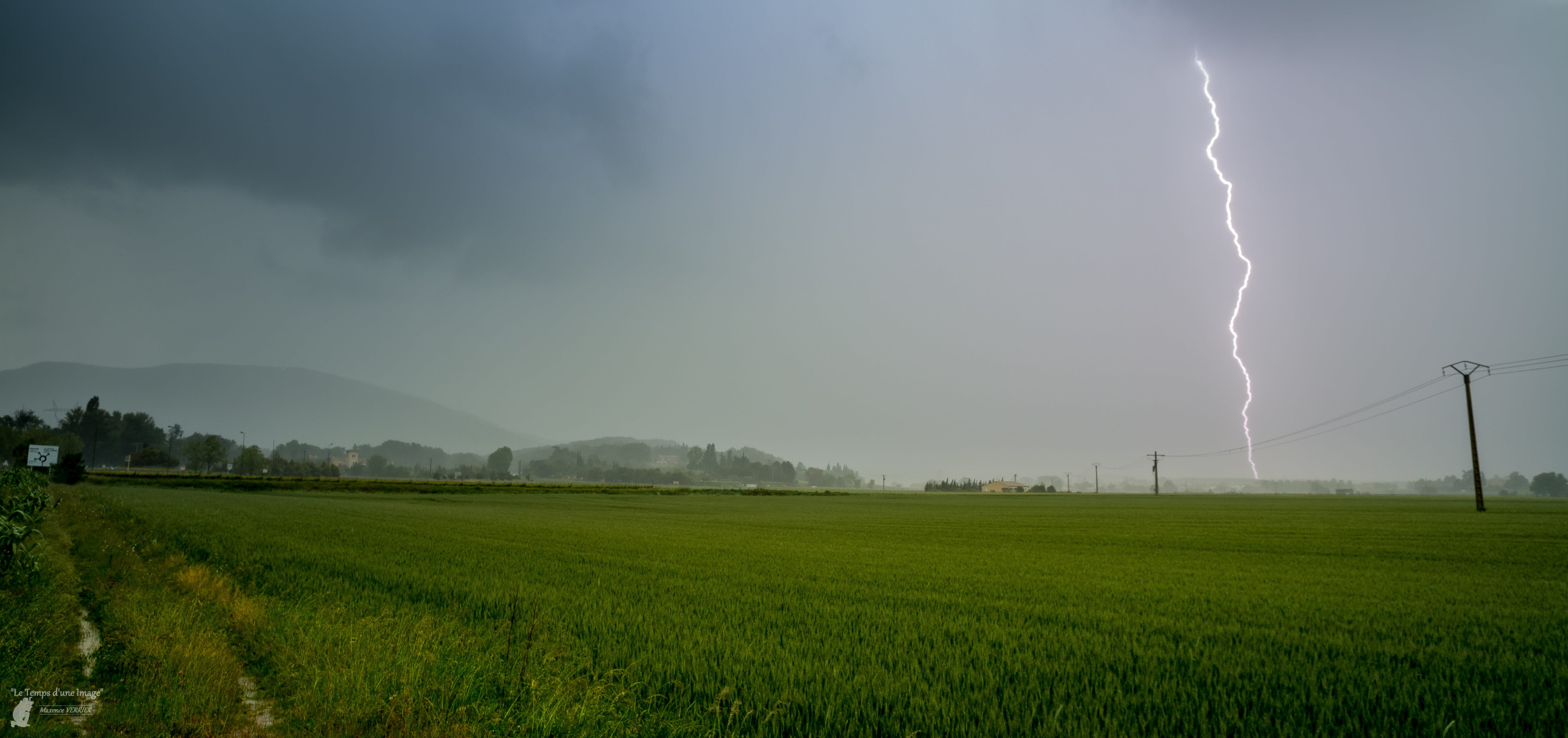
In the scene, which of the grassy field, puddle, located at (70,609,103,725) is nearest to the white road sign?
the grassy field

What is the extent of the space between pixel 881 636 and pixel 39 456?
10937cm

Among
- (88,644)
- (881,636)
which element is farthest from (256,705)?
(881,636)

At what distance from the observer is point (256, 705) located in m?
6.31

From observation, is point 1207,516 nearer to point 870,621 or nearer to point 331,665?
point 870,621

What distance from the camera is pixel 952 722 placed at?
5.95 meters

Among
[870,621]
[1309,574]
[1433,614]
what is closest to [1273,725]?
[870,621]

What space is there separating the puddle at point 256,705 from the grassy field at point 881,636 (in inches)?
3.9

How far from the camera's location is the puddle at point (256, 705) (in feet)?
19.4

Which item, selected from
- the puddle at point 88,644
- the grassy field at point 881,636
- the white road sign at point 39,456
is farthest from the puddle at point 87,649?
the white road sign at point 39,456

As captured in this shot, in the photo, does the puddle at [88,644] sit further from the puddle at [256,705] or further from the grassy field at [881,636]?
the puddle at [256,705]

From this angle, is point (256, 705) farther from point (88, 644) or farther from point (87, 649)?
point (88, 644)

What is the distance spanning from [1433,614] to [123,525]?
3730 centimetres

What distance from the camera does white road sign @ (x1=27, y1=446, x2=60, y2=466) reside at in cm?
7493

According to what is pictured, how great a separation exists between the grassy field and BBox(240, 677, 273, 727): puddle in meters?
0.10
